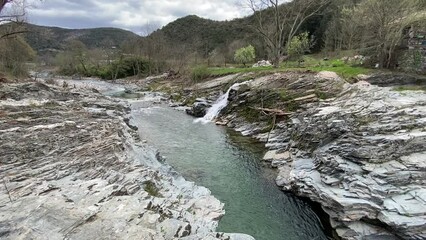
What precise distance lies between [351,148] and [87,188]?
36.9 ft

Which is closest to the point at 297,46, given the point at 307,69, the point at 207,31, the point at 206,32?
the point at 307,69

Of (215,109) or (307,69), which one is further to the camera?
(215,109)

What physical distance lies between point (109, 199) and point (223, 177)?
288 inches

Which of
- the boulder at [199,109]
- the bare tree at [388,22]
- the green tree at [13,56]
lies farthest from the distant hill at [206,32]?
the bare tree at [388,22]

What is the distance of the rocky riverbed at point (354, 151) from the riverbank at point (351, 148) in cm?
3

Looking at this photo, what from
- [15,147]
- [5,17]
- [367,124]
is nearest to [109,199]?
[15,147]

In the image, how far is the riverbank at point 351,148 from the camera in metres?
10.9

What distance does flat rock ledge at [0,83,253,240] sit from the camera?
8297mm

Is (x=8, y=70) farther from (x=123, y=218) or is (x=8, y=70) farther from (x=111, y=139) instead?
(x=123, y=218)

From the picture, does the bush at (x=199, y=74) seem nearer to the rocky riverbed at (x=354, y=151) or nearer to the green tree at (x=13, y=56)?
the rocky riverbed at (x=354, y=151)

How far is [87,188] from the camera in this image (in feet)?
35.2

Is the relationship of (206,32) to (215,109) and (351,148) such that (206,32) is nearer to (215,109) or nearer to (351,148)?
(215,109)

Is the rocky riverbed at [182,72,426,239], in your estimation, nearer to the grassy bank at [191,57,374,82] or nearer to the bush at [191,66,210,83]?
the grassy bank at [191,57,374,82]

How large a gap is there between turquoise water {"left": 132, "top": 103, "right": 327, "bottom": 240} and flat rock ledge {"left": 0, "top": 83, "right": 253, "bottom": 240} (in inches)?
46.1
